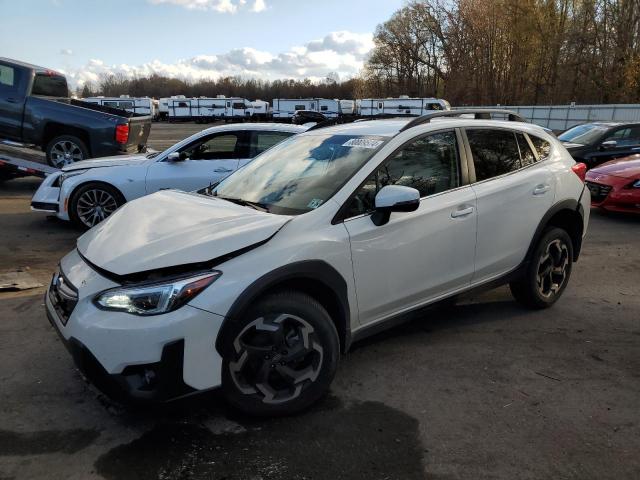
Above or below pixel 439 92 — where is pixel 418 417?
below

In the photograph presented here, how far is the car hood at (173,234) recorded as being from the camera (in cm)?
278

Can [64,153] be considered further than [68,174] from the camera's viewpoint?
Yes

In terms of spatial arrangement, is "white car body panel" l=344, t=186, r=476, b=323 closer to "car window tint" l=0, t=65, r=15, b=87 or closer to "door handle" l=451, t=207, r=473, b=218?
"door handle" l=451, t=207, r=473, b=218

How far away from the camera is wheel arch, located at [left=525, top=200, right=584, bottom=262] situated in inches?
178

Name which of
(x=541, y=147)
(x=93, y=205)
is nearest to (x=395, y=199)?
(x=541, y=147)

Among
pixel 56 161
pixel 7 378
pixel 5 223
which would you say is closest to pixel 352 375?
pixel 7 378

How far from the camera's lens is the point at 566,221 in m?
4.92

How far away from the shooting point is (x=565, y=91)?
49781 mm

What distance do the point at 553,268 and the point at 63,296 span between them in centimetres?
399

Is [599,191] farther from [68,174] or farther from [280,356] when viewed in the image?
[68,174]

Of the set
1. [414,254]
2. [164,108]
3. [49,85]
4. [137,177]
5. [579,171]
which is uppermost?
[164,108]

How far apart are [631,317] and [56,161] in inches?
396

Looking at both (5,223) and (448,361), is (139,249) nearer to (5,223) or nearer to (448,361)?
(448,361)

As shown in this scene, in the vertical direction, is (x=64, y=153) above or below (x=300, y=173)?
→ below
